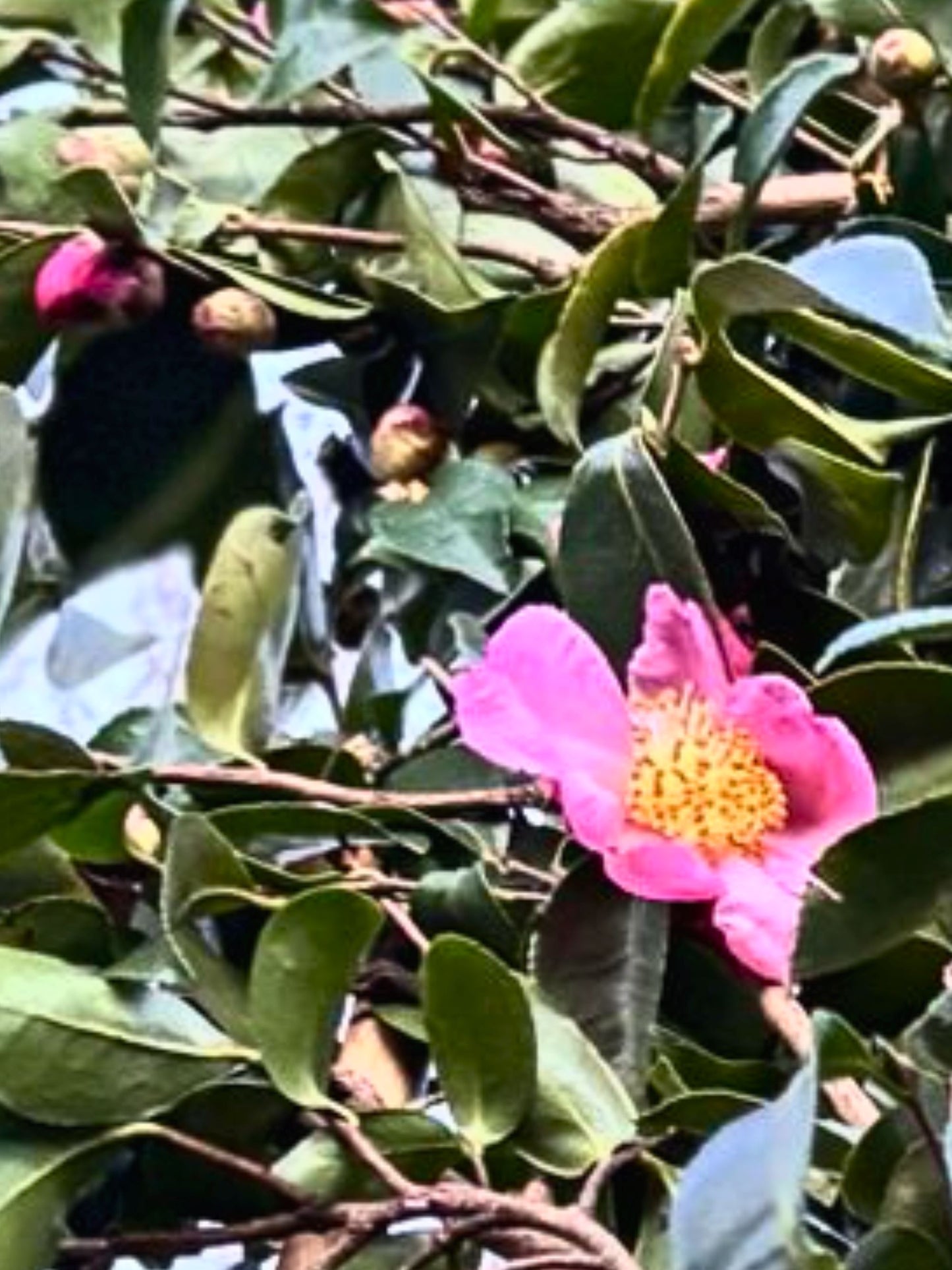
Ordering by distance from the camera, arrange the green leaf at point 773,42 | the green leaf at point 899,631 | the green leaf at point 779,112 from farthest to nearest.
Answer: the green leaf at point 773,42 < the green leaf at point 779,112 < the green leaf at point 899,631

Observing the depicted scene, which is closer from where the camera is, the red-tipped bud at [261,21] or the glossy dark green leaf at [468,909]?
the glossy dark green leaf at [468,909]

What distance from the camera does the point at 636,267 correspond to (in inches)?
24.8

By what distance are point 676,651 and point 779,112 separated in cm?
15

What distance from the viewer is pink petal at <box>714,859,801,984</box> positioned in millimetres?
506

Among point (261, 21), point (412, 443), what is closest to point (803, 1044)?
point (412, 443)

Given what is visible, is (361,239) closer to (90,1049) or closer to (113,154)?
(113,154)

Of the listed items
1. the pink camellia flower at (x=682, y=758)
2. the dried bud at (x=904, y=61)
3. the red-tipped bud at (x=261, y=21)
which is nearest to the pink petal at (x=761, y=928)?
the pink camellia flower at (x=682, y=758)

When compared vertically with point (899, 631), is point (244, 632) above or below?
below

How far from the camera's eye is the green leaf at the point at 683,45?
26.5 inches

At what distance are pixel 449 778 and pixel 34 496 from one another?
164 mm

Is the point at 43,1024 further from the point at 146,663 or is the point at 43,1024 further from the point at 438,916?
the point at 146,663

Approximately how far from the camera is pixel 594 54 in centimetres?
74

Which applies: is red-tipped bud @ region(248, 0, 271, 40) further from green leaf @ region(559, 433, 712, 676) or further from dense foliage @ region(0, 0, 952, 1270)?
green leaf @ region(559, 433, 712, 676)

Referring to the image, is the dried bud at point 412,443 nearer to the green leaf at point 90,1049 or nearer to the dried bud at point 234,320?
the dried bud at point 234,320
